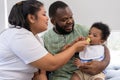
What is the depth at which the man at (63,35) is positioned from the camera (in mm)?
1510

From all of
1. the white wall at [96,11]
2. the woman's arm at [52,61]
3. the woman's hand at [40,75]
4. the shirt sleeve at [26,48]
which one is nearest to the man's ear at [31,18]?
the shirt sleeve at [26,48]

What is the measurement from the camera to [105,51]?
5.11 feet

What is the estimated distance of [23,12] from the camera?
1.30m

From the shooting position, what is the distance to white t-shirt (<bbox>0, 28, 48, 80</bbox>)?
1.21 m

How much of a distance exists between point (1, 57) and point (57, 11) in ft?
1.64

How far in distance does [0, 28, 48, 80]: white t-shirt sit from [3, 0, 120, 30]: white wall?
3.59ft

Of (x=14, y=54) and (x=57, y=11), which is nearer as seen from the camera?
(x=14, y=54)

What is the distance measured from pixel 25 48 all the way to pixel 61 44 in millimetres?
409

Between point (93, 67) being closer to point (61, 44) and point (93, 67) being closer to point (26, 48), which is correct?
point (61, 44)

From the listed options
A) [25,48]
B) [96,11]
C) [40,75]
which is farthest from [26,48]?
[96,11]

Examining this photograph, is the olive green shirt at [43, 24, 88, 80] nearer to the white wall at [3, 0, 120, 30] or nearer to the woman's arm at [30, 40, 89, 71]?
the woman's arm at [30, 40, 89, 71]

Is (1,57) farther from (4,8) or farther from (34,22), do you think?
(4,8)

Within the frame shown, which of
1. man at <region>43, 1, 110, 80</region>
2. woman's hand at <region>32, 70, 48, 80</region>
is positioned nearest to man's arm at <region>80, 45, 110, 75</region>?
man at <region>43, 1, 110, 80</region>

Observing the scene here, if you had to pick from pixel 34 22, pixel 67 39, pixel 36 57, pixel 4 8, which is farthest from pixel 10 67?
pixel 4 8
